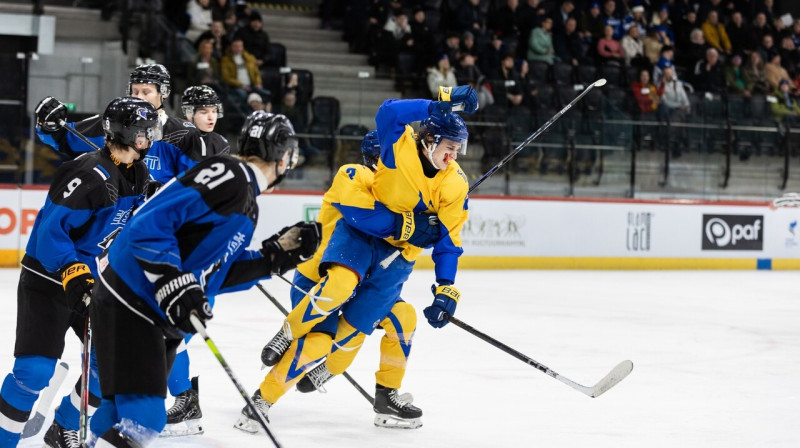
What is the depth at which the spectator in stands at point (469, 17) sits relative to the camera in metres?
13.4

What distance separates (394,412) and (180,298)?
5.70 ft

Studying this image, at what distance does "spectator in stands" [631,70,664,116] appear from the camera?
11.8 m

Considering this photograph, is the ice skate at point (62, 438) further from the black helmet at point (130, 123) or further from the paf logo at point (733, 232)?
the paf logo at point (733, 232)

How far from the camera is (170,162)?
4180 millimetres

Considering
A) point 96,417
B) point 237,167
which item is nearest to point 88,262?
point 96,417

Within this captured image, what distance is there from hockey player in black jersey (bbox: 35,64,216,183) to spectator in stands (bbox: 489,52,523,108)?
23.9 feet

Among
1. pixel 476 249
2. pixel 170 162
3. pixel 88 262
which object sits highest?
pixel 170 162

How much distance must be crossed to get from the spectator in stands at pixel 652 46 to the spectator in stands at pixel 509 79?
2.44 m

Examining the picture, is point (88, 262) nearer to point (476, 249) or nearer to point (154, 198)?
point (154, 198)

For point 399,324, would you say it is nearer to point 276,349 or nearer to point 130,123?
point 276,349

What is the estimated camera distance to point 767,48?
50.3 ft

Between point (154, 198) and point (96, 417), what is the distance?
0.61 meters

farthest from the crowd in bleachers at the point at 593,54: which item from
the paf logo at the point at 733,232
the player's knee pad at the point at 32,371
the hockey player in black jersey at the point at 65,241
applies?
the player's knee pad at the point at 32,371

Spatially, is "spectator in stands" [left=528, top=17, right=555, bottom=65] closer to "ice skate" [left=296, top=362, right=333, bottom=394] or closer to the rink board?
the rink board
